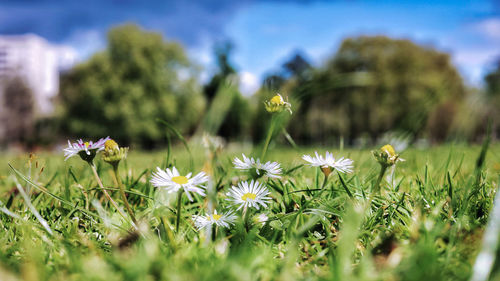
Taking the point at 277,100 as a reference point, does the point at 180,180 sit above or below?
below

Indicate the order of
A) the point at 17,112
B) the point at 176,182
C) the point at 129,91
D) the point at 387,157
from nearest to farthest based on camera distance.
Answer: the point at 176,182, the point at 387,157, the point at 129,91, the point at 17,112

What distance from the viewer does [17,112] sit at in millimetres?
25234

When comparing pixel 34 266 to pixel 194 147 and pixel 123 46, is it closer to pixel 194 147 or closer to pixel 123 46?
pixel 194 147

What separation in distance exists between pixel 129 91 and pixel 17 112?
39.9 feet

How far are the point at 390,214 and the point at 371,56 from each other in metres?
19.6

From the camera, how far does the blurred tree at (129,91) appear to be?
19.3 m

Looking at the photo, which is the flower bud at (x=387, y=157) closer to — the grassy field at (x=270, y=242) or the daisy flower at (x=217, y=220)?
the grassy field at (x=270, y=242)

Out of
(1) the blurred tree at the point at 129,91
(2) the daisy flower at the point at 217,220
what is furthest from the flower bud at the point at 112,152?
(1) the blurred tree at the point at 129,91

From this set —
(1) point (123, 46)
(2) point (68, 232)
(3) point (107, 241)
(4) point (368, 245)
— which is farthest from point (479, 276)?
(1) point (123, 46)

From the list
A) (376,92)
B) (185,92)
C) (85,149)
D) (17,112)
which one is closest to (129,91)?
(185,92)

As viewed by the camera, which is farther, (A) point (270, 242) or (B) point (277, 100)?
(B) point (277, 100)

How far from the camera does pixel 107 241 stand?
2.58ft

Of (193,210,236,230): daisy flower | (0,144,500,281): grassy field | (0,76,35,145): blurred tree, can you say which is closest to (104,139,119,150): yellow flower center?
(0,144,500,281): grassy field

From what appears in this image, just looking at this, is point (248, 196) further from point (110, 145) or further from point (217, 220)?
point (110, 145)
